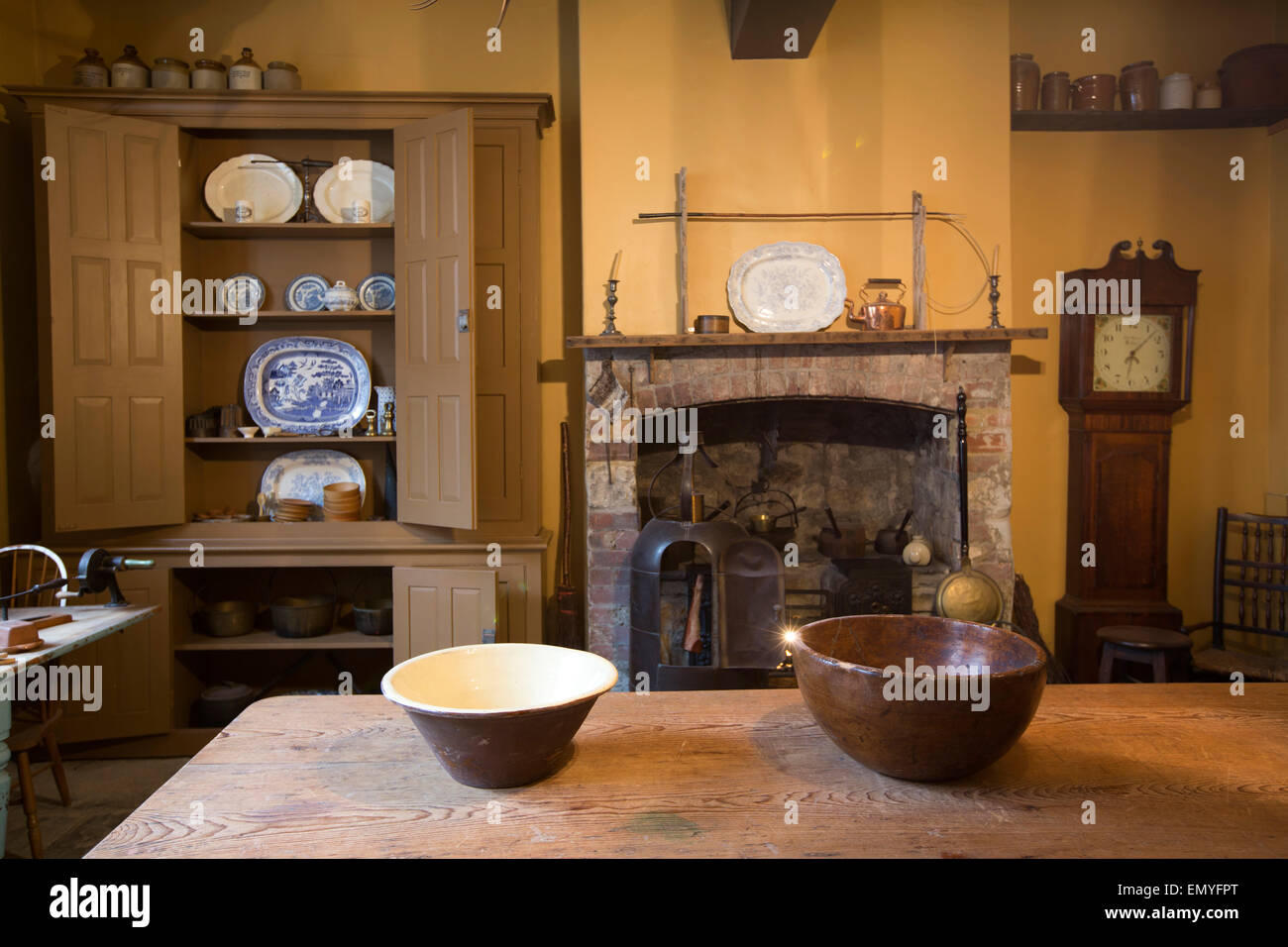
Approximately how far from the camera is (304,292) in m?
3.83

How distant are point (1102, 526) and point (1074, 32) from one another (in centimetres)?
226

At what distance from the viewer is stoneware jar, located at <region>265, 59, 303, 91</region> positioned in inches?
140

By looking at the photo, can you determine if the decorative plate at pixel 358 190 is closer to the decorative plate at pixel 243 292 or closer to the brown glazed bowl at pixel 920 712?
the decorative plate at pixel 243 292

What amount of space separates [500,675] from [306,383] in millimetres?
2950

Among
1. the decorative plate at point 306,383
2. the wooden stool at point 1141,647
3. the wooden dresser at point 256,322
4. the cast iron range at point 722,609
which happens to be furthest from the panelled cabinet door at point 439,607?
the wooden stool at point 1141,647

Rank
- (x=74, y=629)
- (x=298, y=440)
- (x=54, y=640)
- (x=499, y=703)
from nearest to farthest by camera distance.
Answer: (x=499, y=703), (x=54, y=640), (x=74, y=629), (x=298, y=440)

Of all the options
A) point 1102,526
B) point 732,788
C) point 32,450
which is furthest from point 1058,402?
point 32,450

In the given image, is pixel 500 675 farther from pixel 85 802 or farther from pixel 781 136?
pixel 781 136

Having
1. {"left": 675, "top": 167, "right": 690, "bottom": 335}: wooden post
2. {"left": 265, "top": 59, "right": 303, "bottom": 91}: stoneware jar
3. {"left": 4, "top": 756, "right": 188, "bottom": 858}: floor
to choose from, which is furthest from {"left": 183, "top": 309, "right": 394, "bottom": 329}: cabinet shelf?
{"left": 4, "top": 756, "right": 188, "bottom": 858}: floor

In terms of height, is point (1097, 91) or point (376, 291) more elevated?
point (1097, 91)

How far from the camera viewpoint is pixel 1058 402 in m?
4.01

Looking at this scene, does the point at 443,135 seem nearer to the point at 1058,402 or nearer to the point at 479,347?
the point at 479,347

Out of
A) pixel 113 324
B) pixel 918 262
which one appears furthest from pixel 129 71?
pixel 918 262

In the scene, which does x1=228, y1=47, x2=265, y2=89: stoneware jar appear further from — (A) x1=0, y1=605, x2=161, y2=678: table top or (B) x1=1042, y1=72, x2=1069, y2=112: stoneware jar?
(B) x1=1042, y1=72, x2=1069, y2=112: stoneware jar
